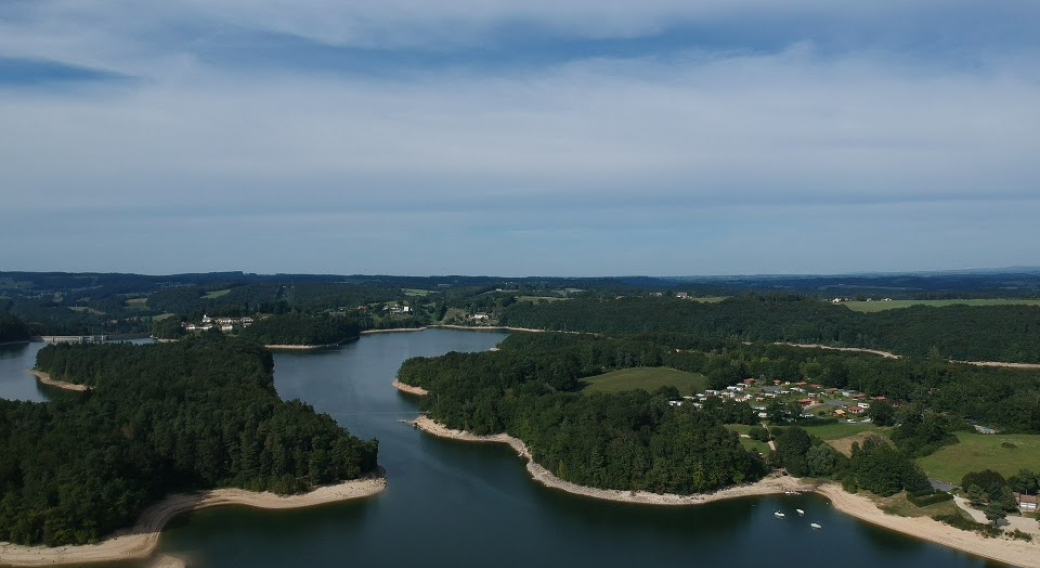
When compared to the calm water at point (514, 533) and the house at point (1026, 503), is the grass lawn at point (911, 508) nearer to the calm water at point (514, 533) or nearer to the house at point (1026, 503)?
the calm water at point (514, 533)

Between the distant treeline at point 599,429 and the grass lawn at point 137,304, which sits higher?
the grass lawn at point 137,304

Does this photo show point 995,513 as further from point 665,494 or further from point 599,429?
point 599,429

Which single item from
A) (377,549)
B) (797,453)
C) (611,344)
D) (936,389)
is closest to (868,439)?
(797,453)

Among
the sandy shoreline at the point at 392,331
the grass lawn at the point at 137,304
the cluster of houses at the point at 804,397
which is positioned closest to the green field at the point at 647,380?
the cluster of houses at the point at 804,397

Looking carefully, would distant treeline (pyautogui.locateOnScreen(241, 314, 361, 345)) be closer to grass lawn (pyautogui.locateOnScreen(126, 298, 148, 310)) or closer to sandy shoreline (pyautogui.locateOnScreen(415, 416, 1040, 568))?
grass lawn (pyautogui.locateOnScreen(126, 298, 148, 310))

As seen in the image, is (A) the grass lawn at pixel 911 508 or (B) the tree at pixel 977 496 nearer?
(A) the grass lawn at pixel 911 508

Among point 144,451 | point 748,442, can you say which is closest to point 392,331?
point 748,442
